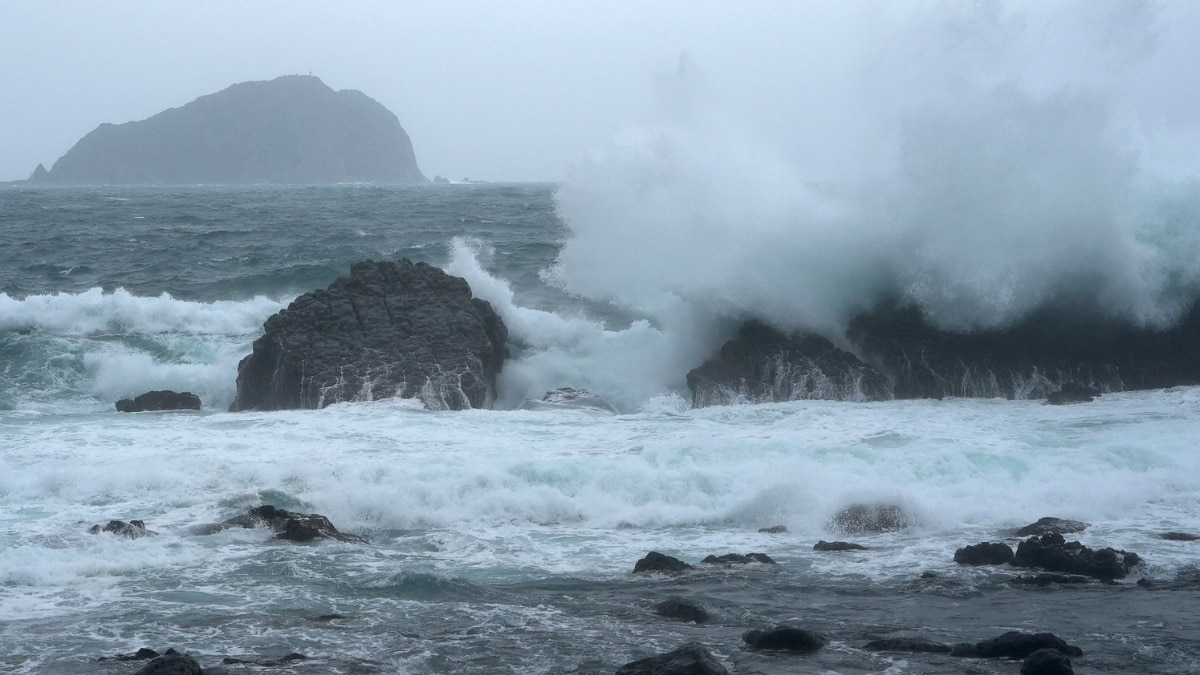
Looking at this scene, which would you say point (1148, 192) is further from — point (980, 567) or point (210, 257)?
point (210, 257)

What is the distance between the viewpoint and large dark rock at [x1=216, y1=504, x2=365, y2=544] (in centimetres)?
1118

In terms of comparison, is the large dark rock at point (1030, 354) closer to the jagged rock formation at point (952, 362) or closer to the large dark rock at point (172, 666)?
the jagged rock formation at point (952, 362)

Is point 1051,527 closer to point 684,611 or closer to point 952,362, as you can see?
point 684,611

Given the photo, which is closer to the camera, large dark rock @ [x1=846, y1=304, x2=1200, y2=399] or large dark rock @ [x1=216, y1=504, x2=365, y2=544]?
large dark rock @ [x1=216, y1=504, x2=365, y2=544]

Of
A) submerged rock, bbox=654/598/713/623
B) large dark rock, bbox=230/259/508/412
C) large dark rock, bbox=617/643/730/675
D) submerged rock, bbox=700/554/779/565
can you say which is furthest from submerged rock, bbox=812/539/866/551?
large dark rock, bbox=230/259/508/412

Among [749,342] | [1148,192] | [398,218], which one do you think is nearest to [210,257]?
[398,218]

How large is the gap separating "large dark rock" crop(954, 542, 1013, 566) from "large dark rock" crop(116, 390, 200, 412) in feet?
40.2

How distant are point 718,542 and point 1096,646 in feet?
13.6

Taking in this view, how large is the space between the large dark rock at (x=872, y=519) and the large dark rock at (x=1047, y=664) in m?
4.41

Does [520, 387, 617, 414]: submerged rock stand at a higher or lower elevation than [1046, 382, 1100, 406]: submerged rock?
lower

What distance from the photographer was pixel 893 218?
19.5 metres

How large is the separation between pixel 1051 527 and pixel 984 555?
1.53 metres

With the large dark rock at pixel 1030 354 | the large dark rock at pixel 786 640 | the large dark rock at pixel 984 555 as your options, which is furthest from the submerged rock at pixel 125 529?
the large dark rock at pixel 1030 354

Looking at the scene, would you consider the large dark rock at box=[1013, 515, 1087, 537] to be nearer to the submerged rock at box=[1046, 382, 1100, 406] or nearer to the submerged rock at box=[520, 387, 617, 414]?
the submerged rock at box=[1046, 382, 1100, 406]
